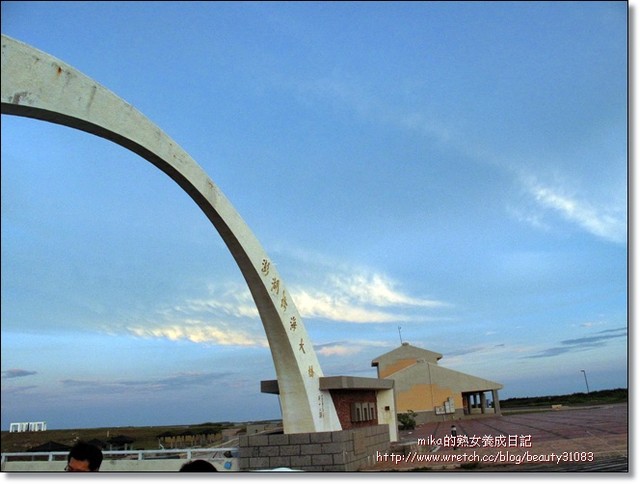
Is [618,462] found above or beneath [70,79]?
beneath

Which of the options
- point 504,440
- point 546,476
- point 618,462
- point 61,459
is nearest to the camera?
point 546,476

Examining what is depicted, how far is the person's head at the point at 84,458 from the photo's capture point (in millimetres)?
3518

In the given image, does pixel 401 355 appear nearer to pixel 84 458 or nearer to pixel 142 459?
pixel 142 459

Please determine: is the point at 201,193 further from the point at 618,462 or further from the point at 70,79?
the point at 618,462

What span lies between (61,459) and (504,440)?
33.8 ft

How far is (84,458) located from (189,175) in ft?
18.6

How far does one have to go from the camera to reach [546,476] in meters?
6.05

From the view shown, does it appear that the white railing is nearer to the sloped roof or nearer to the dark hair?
the dark hair

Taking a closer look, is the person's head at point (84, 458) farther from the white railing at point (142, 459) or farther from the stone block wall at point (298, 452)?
the stone block wall at point (298, 452)

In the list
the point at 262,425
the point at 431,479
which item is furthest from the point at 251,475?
the point at 262,425

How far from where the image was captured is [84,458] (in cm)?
352

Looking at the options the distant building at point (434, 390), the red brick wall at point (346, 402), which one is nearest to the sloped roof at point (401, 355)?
the distant building at point (434, 390)

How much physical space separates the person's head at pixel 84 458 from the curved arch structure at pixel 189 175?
3670 mm

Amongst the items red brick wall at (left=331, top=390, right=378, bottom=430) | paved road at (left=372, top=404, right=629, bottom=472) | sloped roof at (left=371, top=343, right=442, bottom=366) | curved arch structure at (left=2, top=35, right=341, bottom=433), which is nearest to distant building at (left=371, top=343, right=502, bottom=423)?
sloped roof at (left=371, top=343, right=442, bottom=366)
